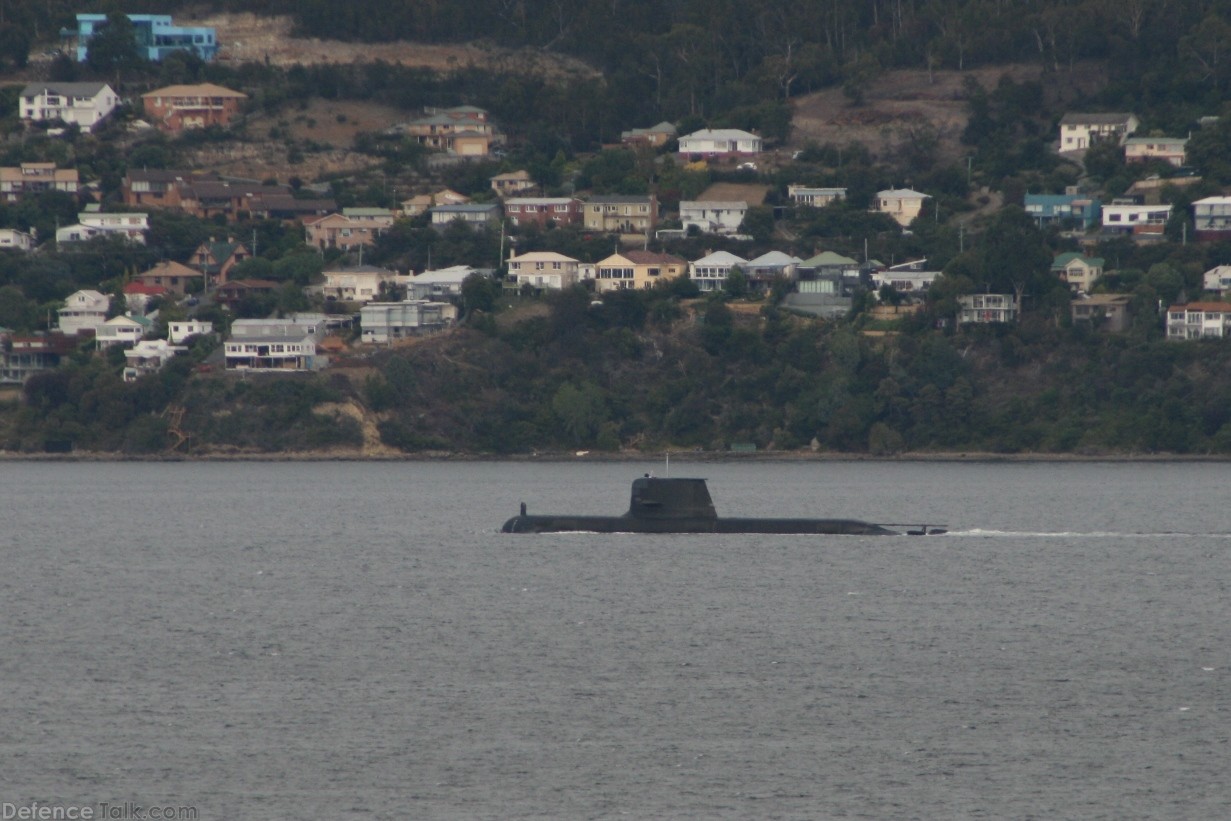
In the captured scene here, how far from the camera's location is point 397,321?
361 feet

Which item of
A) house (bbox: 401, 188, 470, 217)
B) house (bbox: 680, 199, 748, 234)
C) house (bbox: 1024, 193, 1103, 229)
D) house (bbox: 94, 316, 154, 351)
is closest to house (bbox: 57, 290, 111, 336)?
house (bbox: 94, 316, 154, 351)

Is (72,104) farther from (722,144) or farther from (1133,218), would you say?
(1133,218)

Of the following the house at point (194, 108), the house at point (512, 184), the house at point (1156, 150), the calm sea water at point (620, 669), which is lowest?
the calm sea water at point (620, 669)

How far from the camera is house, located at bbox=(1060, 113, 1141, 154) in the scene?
130m

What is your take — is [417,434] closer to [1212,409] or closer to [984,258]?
[984,258]

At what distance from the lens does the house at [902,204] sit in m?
125

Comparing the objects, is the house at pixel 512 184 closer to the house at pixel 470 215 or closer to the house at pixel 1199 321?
the house at pixel 470 215

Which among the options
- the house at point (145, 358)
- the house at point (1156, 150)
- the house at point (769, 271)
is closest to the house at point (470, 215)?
the house at point (769, 271)

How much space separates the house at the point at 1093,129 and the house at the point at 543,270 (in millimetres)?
34486

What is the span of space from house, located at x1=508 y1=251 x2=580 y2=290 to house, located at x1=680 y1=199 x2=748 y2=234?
11.2 metres

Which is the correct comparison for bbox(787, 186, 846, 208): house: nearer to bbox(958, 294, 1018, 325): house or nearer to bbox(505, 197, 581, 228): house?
bbox(505, 197, 581, 228): house

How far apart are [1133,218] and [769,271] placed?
2133 centimetres

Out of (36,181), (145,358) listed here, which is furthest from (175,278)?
(36,181)

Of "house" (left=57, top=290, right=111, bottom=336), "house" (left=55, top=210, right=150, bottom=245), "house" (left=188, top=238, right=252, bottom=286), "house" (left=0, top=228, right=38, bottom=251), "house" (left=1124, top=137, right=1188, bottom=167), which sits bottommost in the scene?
"house" (left=57, top=290, right=111, bottom=336)
